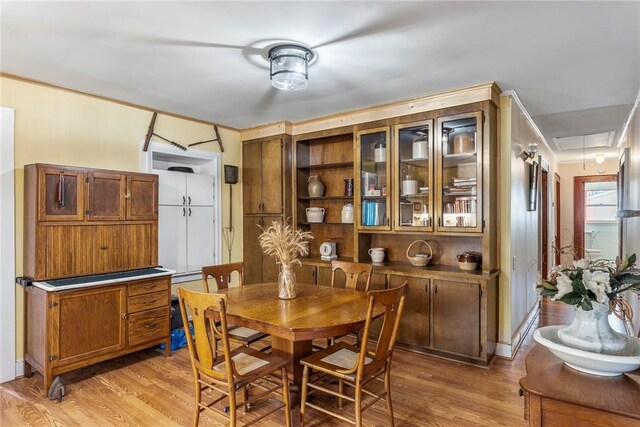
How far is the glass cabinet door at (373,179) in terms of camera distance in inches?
156

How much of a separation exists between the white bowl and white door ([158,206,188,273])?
12.4ft

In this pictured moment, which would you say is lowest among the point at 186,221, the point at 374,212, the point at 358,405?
the point at 358,405

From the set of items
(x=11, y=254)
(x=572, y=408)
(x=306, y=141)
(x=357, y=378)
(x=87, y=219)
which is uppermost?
(x=306, y=141)

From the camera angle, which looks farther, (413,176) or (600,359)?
(413,176)

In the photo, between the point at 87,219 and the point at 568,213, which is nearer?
the point at 87,219

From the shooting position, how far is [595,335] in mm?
1336

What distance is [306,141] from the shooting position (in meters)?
4.82

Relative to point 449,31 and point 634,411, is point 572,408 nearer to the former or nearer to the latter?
point 634,411

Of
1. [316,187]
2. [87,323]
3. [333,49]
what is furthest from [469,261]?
[87,323]

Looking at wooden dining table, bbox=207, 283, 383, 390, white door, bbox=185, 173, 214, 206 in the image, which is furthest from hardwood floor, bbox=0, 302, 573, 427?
white door, bbox=185, 173, 214, 206

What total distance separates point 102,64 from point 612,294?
348 cm

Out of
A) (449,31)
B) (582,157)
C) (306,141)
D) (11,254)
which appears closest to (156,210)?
(11,254)

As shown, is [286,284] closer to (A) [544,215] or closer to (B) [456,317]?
(B) [456,317]

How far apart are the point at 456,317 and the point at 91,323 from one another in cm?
318
